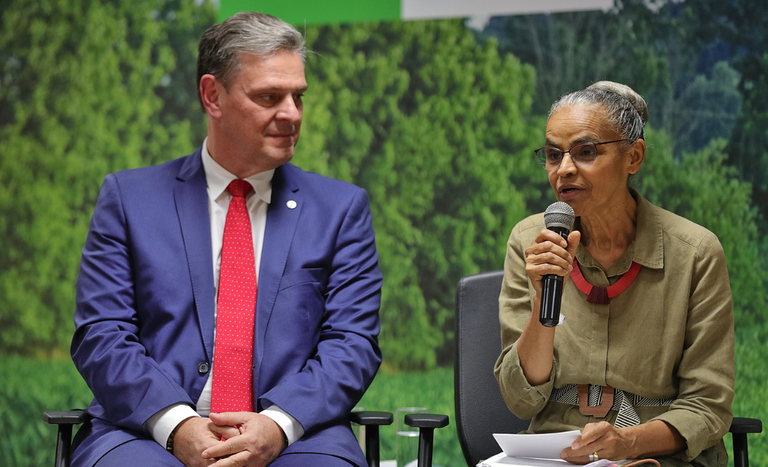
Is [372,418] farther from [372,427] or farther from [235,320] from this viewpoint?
[235,320]

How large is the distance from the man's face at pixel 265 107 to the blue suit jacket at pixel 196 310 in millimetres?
158

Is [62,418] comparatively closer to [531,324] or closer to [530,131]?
[531,324]

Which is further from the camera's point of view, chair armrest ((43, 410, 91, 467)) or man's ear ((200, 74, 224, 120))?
man's ear ((200, 74, 224, 120))

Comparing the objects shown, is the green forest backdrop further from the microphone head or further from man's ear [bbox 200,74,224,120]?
man's ear [bbox 200,74,224,120]

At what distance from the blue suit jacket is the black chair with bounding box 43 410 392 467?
4cm

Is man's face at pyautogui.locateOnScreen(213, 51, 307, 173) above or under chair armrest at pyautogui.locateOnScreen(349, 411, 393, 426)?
above

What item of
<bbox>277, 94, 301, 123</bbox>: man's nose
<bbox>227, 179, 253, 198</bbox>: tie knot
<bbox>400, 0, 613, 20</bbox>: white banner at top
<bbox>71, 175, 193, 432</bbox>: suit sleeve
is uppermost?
<bbox>400, 0, 613, 20</bbox>: white banner at top

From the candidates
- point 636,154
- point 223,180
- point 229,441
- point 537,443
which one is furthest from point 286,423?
point 636,154

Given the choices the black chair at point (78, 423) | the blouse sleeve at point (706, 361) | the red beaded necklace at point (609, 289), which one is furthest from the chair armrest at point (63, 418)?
the blouse sleeve at point (706, 361)

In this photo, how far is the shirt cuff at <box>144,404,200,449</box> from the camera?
79.4 inches

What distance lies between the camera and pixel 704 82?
378cm

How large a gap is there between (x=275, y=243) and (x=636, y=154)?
1070mm

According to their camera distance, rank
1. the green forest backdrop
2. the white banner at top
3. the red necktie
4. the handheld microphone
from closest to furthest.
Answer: the handheld microphone → the red necktie → the green forest backdrop → the white banner at top

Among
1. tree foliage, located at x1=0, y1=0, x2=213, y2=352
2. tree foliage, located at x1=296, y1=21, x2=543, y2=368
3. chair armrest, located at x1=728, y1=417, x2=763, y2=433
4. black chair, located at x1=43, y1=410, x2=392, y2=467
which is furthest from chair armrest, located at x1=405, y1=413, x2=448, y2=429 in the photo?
tree foliage, located at x1=0, y1=0, x2=213, y2=352
